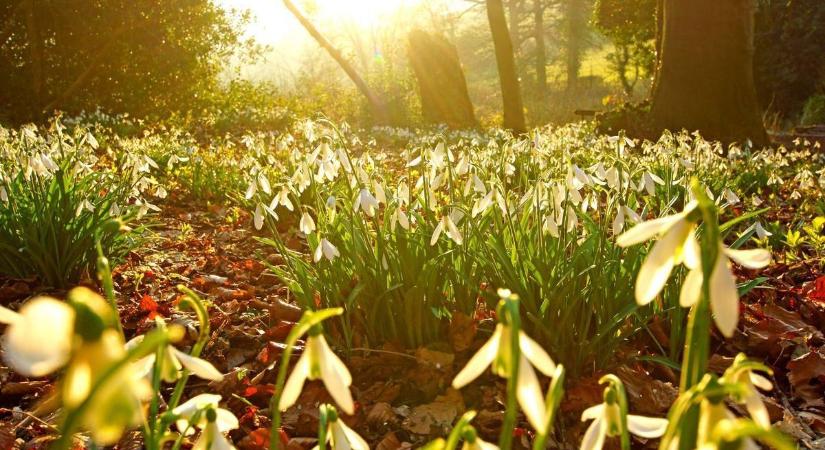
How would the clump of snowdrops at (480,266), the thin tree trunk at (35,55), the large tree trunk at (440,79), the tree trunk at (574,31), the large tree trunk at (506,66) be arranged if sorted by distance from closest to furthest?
the clump of snowdrops at (480,266) < the thin tree trunk at (35,55) < the large tree trunk at (506,66) < the large tree trunk at (440,79) < the tree trunk at (574,31)

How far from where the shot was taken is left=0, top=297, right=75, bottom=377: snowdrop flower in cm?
52

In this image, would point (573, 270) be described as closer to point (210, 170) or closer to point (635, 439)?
point (635, 439)

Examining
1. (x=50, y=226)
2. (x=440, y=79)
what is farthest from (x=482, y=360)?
(x=440, y=79)

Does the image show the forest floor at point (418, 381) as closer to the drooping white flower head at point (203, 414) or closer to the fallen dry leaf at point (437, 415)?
the fallen dry leaf at point (437, 415)

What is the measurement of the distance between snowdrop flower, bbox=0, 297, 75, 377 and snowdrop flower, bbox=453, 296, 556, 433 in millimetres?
359

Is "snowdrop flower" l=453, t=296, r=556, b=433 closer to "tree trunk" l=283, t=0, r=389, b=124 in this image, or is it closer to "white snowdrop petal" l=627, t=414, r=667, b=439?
"white snowdrop petal" l=627, t=414, r=667, b=439

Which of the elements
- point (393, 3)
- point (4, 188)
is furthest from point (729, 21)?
point (393, 3)

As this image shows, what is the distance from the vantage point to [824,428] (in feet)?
6.25

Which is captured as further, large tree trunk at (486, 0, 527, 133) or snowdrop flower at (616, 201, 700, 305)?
large tree trunk at (486, 0, 527, 133)

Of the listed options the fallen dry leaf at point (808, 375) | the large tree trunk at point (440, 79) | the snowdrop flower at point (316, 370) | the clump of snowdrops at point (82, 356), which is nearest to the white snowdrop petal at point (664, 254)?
the snowdrop flower at point (316, 370)

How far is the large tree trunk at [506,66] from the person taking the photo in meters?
13.1

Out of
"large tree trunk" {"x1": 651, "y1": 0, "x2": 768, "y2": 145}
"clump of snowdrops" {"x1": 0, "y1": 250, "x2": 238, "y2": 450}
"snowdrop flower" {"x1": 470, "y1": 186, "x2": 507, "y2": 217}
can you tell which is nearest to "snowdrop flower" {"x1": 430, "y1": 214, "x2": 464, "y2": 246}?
"snowdrop flower" {"x1": 470, "y1": 186, "x2": 507, "y2": 217}

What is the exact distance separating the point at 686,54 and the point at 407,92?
1168 centimetres

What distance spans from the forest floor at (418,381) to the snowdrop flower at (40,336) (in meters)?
0.90
